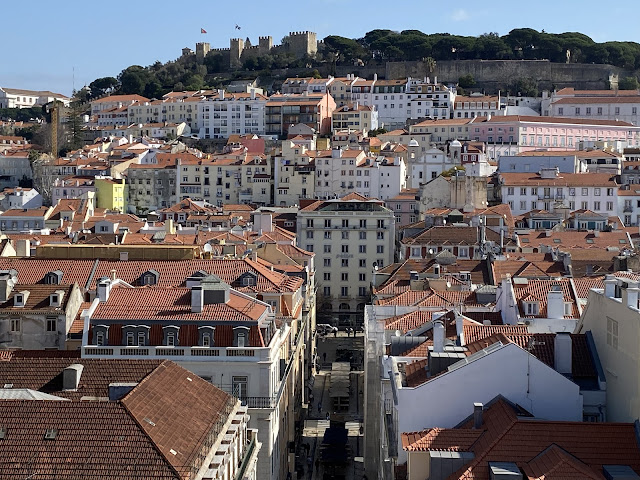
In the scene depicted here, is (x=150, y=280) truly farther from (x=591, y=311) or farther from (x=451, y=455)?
(x=451, y=455)

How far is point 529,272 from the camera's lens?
2008 inches

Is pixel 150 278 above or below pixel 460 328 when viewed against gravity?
below

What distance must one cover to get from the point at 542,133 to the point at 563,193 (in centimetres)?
3876

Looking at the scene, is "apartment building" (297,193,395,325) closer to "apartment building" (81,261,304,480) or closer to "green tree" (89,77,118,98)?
"apartment building" (81,261,304,480)

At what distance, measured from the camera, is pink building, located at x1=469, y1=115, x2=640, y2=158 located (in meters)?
128

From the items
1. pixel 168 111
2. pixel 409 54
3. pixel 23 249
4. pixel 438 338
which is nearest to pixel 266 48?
pixel 409 54

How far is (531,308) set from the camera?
36.8 meters

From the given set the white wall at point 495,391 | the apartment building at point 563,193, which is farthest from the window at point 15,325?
the apartment building at point 563,193

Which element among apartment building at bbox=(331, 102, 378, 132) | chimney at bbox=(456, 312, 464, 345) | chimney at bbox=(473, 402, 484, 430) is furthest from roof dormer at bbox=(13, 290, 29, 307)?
apartment building at bbox=(331, 102, 378, 132)

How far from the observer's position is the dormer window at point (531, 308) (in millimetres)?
36425

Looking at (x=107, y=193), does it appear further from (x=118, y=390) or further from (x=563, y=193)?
(x=118, y=390)

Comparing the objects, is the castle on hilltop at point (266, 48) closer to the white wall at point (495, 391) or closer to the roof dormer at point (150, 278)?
the roof dormer at point (150, 278)

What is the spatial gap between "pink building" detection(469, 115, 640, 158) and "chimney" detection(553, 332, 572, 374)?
100m

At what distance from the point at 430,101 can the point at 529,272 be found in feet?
326
